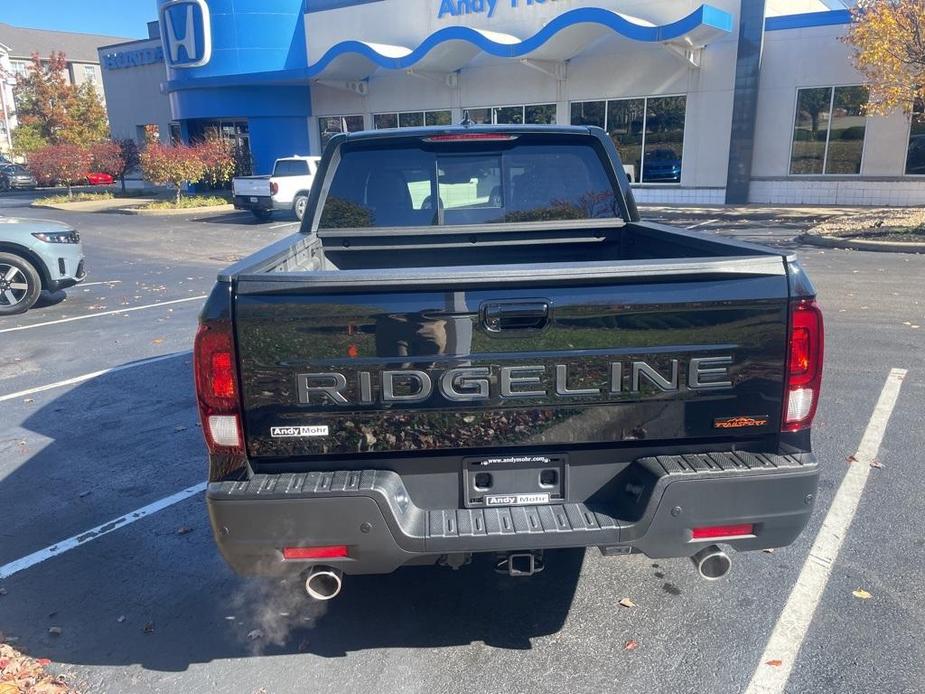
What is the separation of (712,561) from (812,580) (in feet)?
3.30

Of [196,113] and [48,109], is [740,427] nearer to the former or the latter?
[196,113]

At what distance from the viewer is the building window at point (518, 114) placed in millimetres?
24031

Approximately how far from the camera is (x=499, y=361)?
2551 millimetres

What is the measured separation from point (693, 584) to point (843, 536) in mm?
973

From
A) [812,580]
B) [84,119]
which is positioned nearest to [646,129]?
[812,580]

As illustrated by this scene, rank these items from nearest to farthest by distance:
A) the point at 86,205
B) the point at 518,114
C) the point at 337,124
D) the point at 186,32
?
the point at 518,114
the point at 186,32
the point at 86,205
the point at 337,124

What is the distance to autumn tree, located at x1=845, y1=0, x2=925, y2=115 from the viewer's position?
12.9m

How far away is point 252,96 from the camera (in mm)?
29781

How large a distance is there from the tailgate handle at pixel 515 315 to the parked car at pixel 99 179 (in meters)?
37.0

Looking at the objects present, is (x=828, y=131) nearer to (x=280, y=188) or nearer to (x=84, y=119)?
(x=280, y=188)

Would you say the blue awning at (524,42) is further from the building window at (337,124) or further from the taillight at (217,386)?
the taillight at (217,386)

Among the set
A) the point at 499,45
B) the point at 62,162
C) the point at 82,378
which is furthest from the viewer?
the point at 62,162

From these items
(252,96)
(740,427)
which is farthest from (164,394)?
(252,96)

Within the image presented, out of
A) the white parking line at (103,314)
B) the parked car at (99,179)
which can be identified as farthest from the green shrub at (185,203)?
the white parking line at (103,314)
